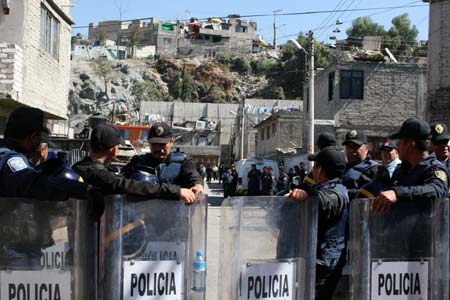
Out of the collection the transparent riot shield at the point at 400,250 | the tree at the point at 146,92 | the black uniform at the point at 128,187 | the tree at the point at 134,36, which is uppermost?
the tree at the point at 134,36

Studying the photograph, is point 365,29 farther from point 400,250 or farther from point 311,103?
point 400,250

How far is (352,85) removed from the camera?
29438mm

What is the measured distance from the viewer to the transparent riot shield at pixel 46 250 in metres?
2.94

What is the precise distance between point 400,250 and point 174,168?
198 centimetres

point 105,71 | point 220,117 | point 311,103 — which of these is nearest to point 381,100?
point 311,103

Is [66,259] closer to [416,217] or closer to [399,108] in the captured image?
[416,217]

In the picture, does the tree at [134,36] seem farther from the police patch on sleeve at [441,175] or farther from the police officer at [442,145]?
the police patch on sleeve at [441,175]

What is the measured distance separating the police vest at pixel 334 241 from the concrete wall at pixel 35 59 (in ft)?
36.4

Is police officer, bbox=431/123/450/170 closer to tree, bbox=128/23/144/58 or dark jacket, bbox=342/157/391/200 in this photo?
dark jacket, bbox=342/157/391/200

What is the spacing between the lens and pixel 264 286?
3.25m

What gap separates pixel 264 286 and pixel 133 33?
393ft

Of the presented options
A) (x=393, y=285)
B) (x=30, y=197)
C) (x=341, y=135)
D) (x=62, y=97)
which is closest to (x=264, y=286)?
(x=393, y=285)

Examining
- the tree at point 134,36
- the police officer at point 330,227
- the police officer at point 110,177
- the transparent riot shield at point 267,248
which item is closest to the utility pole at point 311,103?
the police officer at point 330,227

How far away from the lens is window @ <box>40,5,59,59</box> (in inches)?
590
